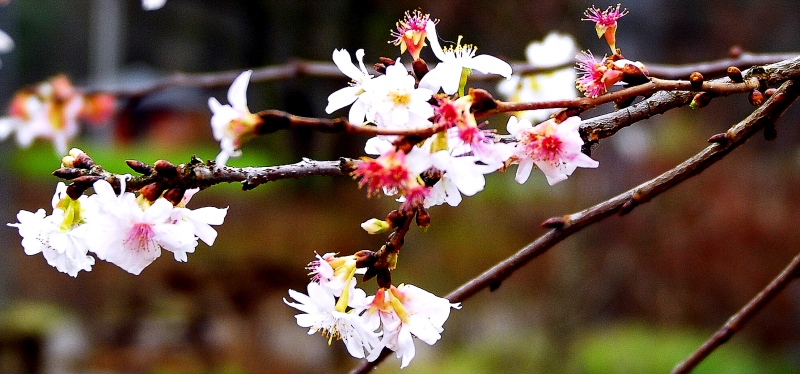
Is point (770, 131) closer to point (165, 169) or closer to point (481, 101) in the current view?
point (481, 101)

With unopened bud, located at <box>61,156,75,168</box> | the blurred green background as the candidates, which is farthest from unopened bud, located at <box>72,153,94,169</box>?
the blurred green background

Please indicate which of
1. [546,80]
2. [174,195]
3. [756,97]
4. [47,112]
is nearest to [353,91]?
[174,195]

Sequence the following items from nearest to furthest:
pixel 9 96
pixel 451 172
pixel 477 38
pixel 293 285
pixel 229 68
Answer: pixel 451 172 < pixel 477 38 < pixel 9 96 < pixel 293 285 < pixel 229 68

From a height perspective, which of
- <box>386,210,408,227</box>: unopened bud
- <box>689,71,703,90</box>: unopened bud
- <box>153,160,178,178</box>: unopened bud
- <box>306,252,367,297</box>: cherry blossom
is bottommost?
<box>306,252,367,297</box>: cherry blossom

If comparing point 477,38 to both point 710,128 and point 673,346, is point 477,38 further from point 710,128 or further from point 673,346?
point 673,346

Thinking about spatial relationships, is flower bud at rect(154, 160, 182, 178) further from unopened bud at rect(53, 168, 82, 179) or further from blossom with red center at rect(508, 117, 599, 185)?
blossom with red center at rect(508, 117, 599, 185)

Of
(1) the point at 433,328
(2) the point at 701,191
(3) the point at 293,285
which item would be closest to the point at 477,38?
(2) the point at 701,191
